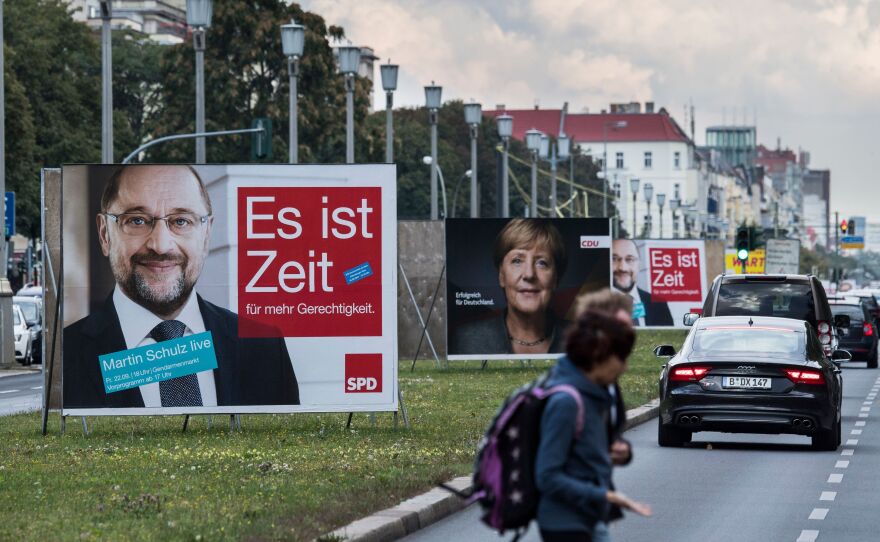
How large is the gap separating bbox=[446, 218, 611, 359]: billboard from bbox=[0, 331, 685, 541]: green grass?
7.87 metres

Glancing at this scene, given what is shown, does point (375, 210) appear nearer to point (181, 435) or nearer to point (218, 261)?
point (218, 261)

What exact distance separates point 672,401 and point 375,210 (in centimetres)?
360

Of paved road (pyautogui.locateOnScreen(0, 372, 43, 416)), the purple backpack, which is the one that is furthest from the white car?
the purple backpack

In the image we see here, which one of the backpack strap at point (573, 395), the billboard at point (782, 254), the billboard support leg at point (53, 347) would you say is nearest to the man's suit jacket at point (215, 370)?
the billboard support leg at point (53, 347)

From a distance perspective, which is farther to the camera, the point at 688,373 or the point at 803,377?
the point at 688,373

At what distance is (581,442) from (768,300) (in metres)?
21.5

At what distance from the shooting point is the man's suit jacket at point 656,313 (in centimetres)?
5284

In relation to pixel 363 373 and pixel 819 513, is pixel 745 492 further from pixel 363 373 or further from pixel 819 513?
pixel 363 373

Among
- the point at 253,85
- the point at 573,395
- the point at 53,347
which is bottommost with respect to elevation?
the point at 53,347

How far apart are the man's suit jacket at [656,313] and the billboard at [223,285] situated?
1304 inches

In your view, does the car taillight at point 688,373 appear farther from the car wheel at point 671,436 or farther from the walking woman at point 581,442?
the walking woman at point 581,442

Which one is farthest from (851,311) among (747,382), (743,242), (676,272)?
(747,382)

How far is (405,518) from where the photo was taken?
13047mm

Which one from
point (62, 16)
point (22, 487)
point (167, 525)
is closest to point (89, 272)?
point (22, 487)
